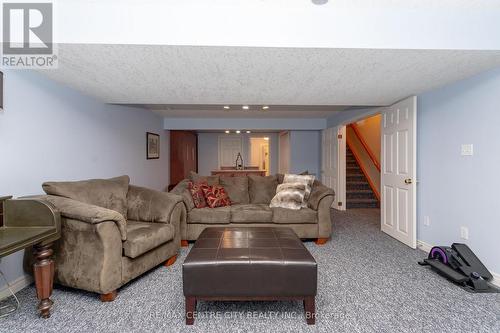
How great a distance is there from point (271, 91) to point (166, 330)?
2.54 metres

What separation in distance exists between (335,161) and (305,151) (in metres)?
1.10

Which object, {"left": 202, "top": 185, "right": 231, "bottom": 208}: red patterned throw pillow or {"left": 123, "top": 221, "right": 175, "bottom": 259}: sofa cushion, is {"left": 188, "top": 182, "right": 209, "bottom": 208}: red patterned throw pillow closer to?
{"left": 202, "top": 185, "right": 231, "bottom": 208}: red patterned throw pillow

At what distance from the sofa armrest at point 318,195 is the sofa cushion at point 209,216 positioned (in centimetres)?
120

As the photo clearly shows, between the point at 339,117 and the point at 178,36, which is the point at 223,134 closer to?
the point at 339,117

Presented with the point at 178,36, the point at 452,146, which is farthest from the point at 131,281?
the point at 452,146

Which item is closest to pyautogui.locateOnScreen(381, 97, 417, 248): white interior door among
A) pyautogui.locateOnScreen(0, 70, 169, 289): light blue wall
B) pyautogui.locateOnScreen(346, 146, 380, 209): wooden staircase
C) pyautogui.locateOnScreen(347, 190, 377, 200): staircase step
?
pyautogui.locateOnScreen(346, 146, 380, 209): wooden staircase

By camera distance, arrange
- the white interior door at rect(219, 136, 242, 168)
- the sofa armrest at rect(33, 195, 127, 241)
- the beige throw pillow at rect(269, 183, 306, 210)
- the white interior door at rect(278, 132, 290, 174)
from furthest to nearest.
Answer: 1. the white interior door at rect(219, 136, 242, 168)
2. the white interior door at rect(278, 132, 290, 174)
3. the beige throw pillow at rect(269, 183, 306, 210)
4. the sofa armrest at rect(33, 195, 127, 241)

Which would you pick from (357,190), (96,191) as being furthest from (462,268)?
(357,190)

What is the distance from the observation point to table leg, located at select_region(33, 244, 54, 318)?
171 centimetres

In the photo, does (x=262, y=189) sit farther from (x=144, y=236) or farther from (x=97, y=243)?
(x=97, y=243)

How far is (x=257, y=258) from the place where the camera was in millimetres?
1747

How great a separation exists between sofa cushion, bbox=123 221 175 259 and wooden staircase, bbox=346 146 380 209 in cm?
455

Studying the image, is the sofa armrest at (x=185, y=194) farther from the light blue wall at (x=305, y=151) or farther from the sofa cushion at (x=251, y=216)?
the light blue wall at (x=305, y=151)

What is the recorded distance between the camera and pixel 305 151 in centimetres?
642
